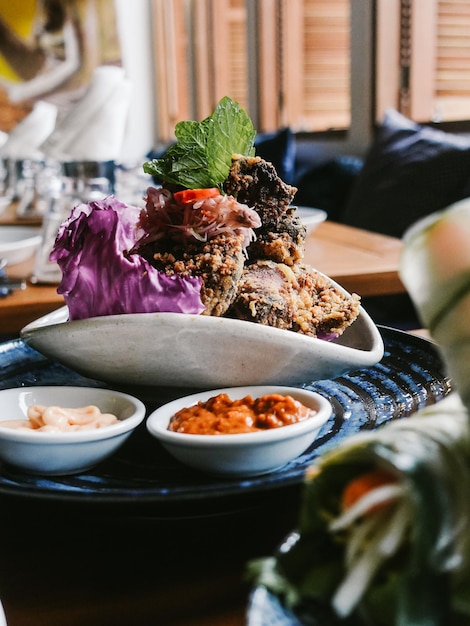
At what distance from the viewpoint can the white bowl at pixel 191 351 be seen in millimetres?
822

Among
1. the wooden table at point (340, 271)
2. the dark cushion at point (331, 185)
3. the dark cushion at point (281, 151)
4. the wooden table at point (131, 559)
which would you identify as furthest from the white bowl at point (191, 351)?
the dark cushion at point (281, 151)

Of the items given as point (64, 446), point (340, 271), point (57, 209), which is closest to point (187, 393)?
point (64, 446)

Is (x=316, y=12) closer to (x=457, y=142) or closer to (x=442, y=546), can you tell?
(x=457, y=142)

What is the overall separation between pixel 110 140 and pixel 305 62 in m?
2.72

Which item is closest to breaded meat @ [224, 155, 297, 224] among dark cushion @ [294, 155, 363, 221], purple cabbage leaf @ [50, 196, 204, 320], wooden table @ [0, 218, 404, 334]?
purple cabbage leaf @ [50, 196, 204, 320]

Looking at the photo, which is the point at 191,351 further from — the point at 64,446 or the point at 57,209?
the point at 57,209

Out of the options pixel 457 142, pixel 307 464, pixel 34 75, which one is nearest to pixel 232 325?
pixel 307 464

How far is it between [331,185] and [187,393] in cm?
320

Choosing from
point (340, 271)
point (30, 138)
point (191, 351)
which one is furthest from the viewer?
point (30, 138)

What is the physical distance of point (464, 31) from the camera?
3.87m

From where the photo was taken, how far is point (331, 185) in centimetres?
395

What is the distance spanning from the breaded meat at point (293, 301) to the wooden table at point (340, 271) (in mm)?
558

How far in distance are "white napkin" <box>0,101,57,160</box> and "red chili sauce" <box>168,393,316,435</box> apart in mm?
3314

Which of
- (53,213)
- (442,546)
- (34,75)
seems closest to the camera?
(442,546)
